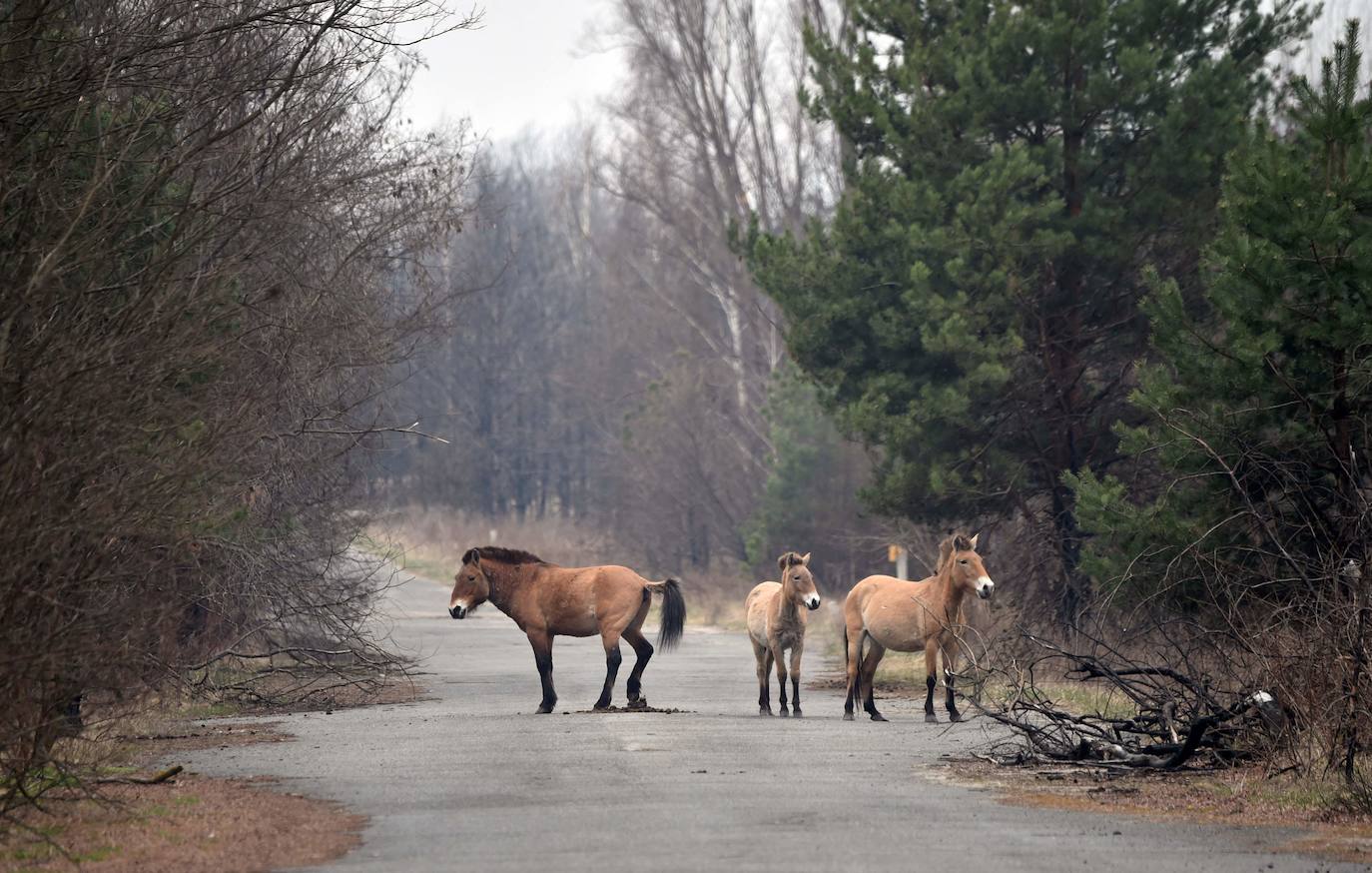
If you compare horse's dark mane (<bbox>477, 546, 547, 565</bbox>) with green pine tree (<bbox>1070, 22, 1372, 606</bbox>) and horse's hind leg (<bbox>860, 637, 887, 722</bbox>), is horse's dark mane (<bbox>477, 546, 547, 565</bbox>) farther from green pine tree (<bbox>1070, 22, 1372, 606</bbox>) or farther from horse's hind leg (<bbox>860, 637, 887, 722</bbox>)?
green pine tree (<bbox>1070, 22, 1372, 606</bbox>)

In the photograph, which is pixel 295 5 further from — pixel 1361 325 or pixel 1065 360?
pixel 1065 360

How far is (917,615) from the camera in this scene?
66.2ft

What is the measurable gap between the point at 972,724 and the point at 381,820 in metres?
8.90

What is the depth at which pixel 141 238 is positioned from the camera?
16766 mm

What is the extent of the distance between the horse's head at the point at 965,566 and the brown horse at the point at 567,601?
123 inches

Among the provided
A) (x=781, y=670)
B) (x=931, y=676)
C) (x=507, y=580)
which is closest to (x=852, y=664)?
(x=781, y=670)

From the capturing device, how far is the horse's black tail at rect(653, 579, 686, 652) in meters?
20.9

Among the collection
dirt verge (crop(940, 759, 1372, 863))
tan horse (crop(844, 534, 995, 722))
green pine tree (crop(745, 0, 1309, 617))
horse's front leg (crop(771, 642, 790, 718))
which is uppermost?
green pine tree (crop(745, 0, 1309, 617))

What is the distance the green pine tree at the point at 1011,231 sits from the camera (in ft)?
91.6

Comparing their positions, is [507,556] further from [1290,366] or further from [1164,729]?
[1164,729]

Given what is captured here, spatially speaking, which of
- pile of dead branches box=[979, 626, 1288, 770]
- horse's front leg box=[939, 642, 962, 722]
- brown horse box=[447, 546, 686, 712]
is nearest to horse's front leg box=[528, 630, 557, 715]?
brown horse box=[447, 546, 686, 712]

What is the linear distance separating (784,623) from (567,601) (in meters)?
2.56

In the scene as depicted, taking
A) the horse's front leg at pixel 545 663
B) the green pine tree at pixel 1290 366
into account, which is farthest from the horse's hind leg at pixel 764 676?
the green pine tree at pixel 1290 366

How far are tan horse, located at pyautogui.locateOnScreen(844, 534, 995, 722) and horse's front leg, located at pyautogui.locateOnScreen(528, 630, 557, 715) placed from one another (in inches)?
130
